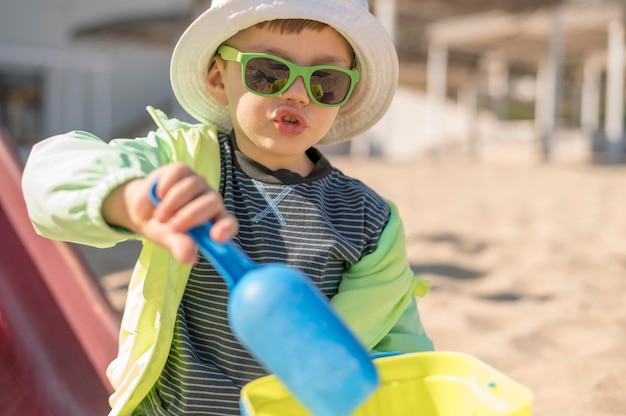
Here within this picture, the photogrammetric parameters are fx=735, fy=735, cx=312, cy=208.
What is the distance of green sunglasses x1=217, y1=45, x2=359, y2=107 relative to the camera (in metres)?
1.21

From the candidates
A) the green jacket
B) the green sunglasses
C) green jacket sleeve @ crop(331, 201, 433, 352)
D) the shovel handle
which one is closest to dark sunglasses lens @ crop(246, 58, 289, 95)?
the green sunglasses

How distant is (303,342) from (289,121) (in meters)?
0.63

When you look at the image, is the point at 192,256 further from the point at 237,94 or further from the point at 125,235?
the point at 237,94

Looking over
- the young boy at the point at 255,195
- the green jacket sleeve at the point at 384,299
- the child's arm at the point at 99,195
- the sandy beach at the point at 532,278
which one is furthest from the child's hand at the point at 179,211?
the sandy beach at the point at 532,278

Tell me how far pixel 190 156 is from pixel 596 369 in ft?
4.51

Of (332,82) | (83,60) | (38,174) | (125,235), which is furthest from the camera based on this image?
(83,60)

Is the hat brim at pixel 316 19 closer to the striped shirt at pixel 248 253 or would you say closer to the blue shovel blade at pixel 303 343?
the striped shirt at pixel 248 253

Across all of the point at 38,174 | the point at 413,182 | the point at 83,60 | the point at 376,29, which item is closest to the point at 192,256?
the point at 38,174

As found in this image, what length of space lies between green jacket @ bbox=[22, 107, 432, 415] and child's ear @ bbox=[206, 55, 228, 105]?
7 cm

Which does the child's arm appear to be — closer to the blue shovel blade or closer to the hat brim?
the blue shovel blade

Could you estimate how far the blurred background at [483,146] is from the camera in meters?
2.43

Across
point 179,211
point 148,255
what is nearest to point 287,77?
point 148,255

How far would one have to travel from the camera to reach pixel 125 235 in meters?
0.90

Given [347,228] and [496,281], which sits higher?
[347,228]
